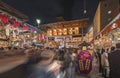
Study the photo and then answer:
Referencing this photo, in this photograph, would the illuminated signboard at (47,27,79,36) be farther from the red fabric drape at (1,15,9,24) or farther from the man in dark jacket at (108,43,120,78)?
the man in dark jacket at (108,43,120,78)

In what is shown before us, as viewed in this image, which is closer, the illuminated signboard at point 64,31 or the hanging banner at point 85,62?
the hanging banner at point 85,62

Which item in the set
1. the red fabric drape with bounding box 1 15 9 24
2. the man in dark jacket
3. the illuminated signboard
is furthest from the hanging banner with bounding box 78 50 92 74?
the illuminated signboard

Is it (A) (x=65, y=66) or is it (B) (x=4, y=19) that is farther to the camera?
(B) (x=4, y=19)

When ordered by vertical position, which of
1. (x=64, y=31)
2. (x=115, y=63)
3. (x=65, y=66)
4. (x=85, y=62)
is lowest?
(x=85, y=62)

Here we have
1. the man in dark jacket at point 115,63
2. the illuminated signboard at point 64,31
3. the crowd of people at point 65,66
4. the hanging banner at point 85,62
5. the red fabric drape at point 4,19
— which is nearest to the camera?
the crowd of people at point 65,66

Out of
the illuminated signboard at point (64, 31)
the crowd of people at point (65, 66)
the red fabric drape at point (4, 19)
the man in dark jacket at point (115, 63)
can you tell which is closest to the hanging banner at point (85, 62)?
the man in dark jacket at point (115, 63)

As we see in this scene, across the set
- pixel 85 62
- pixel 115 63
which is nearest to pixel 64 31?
pixel 85 62

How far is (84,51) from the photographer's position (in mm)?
8828

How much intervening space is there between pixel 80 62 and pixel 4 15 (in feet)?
17.0

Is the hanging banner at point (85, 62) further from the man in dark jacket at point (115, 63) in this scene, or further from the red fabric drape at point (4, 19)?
the red fabric drape at point (4, 19)

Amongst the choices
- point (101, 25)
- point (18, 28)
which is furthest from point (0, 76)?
point (101, 25)

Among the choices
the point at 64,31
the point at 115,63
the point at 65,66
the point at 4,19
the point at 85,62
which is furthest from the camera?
the point at 64,31

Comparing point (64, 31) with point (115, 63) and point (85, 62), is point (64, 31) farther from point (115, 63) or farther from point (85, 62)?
point (115, 63)

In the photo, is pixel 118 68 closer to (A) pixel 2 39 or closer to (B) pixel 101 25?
(A) pixel 2 39
